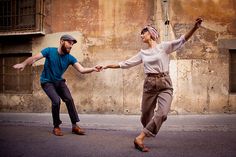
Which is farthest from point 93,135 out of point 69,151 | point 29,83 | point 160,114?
point 29,83

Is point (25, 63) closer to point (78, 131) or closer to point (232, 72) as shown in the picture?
point (78, 131)

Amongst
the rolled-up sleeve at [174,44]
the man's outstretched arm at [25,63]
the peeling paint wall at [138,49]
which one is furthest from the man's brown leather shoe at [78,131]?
the peeling paint wall at [138,49]

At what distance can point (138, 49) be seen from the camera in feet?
30.7

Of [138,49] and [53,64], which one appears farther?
[138,49]

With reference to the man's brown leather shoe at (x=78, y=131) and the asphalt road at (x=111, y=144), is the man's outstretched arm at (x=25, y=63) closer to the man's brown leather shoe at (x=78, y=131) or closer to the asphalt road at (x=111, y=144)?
the asphalt road at (x=111, y=144)

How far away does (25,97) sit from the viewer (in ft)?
34.5

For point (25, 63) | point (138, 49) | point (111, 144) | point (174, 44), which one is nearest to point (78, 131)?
point (111, 144)

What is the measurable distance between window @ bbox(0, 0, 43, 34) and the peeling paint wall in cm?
111

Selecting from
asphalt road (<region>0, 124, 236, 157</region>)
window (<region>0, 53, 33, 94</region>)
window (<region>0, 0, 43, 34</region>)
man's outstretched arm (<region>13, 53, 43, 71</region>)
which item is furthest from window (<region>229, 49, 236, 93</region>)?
window (<region>0, 53, 33, 94</region>)

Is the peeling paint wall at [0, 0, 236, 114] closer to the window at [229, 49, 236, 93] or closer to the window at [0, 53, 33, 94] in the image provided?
the window at [229, 49, 236, 93]

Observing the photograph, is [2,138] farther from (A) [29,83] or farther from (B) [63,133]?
(A) [29,83]

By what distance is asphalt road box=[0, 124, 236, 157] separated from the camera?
419 cm

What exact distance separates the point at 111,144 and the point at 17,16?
306 inches

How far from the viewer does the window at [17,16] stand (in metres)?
10.5
